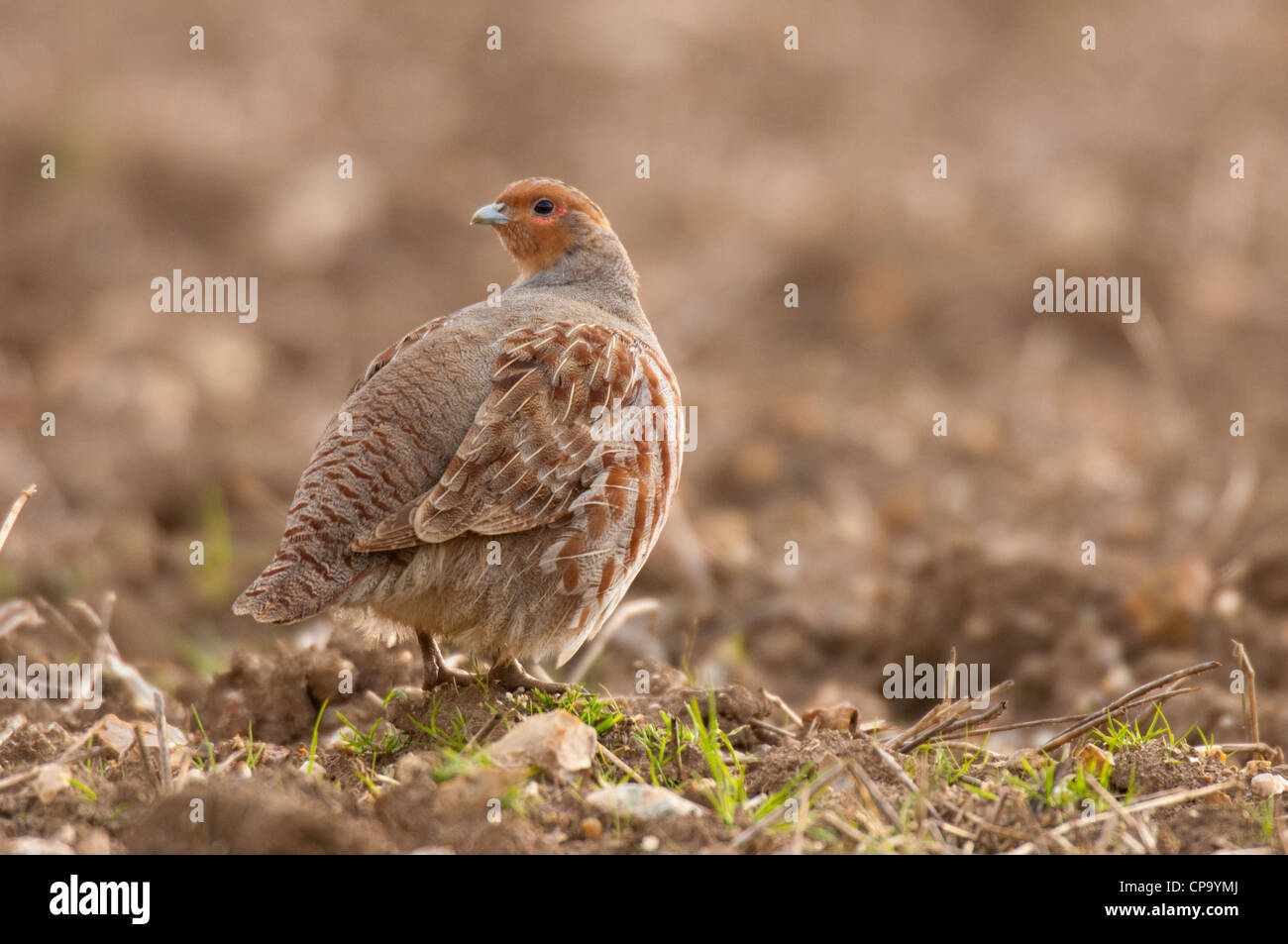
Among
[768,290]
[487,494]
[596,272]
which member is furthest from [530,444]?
[768,290]

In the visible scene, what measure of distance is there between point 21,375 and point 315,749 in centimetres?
634

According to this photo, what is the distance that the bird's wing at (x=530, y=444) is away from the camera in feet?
12.5

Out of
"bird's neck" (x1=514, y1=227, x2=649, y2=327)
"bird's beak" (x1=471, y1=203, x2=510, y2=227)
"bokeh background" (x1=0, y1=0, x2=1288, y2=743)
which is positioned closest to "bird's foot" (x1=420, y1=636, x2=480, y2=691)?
"bird's neck" (x1=514, y1=227, x2=649, y2=327)

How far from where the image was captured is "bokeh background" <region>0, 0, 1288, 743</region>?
6.32 m

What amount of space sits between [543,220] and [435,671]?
1.76 meters

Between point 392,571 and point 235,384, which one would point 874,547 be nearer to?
point 392,571

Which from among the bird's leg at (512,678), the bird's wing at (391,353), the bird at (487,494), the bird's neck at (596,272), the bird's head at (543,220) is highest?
the bird's head at (543,220)

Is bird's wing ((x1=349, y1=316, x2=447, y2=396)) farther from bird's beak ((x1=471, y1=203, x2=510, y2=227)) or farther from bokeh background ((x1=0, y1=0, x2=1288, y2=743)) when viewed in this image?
bokeh background ((x1=0, y1=0, x2=1288, y2=743))

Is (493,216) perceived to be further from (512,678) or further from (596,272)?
(512,678)

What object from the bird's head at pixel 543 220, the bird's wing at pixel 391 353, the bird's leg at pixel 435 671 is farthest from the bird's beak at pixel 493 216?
the bird's leg at pixel 435 671

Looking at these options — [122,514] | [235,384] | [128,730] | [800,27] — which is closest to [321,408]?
[235,384]

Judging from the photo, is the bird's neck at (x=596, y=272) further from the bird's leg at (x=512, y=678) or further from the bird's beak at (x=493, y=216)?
the bird's leg at (x=512, y=678)

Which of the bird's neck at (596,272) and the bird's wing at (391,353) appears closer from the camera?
the bird's wing at (391,353)

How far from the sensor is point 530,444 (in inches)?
157
